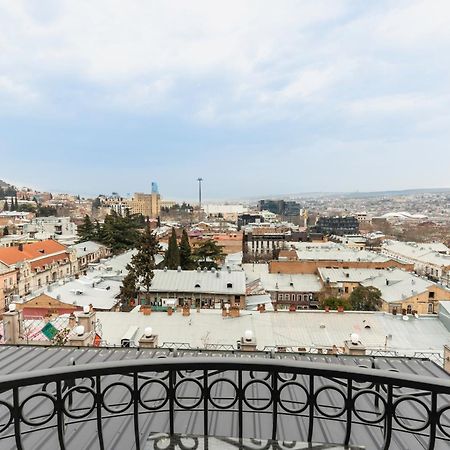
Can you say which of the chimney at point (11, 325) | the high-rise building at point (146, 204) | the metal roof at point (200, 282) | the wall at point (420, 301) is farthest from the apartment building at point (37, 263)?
the high-rise building at point (146, 204)

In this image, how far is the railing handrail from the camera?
2.21m

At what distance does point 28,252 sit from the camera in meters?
42.2

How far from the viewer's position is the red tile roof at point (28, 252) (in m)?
37.7

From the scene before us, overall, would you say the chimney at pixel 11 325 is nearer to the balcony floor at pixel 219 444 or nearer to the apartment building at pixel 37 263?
the balcony floor at pixel 219 444

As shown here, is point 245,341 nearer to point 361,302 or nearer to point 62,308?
point 62,308

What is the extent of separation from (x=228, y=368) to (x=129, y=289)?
26166 mm

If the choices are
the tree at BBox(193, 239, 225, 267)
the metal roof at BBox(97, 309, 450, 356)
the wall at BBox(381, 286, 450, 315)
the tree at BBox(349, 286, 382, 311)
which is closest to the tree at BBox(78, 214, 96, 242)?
the tree at BBox(193, 239, 225, 267)

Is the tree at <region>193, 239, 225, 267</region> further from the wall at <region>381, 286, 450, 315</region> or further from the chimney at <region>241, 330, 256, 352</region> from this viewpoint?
the chimney at <region>241, 330, 256, 352</region>

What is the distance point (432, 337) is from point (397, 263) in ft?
89.5

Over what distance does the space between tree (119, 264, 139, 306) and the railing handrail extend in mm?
26008

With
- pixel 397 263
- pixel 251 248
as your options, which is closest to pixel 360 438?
pixel 397 263

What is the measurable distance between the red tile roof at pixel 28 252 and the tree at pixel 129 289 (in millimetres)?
15685

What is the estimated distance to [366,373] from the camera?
229 cm

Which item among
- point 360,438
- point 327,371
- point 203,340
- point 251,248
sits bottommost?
point 251,248
